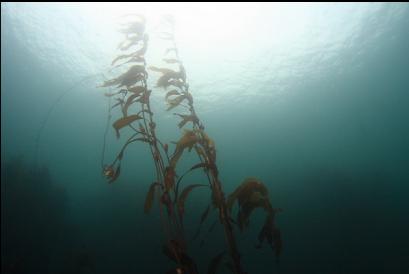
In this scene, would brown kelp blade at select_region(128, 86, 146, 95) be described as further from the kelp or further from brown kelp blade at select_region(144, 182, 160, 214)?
brown kelp blade at select_region(144, 182, 160, 214)

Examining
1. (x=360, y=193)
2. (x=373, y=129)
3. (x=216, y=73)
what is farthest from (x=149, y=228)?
(x=373, y=129)

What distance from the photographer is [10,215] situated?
15164 mm

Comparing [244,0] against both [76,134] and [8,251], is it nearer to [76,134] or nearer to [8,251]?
[8,251]

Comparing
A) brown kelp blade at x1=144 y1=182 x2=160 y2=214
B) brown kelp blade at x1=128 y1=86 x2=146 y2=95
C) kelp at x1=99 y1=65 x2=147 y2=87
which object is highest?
kelp at x1=99 y1=65 x2=147 y2=87

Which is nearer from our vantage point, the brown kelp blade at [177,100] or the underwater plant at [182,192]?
the underwater plant at [182,192]

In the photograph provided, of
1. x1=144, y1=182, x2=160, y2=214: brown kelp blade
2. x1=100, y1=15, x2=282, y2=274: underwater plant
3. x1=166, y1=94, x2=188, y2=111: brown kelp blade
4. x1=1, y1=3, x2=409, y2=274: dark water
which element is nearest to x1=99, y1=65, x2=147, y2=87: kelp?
x1=100, y1=15, x2=282, y2=274: underwater plant

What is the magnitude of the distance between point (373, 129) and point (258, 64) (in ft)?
118

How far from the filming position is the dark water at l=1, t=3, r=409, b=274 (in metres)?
15.5

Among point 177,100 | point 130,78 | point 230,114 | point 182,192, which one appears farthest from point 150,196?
point 230,114

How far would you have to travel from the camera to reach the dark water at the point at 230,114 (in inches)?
610

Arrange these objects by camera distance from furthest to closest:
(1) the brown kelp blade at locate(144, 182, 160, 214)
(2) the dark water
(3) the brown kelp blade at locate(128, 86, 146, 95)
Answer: (2) the dark water < (3) the brown kelp blade at locate(128, 86, 146, 95) < (1) the brown kelp blade at locate(144, 182, 160, 214)

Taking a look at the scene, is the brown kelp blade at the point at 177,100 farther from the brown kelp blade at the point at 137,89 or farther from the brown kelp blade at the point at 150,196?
the brown kelp blade at the point at 150,196

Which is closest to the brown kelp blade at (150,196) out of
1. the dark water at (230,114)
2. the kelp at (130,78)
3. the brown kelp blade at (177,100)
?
the brown kelp blade at (177,100)

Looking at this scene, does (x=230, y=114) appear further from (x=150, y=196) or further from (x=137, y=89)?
(x=150, y=196)
